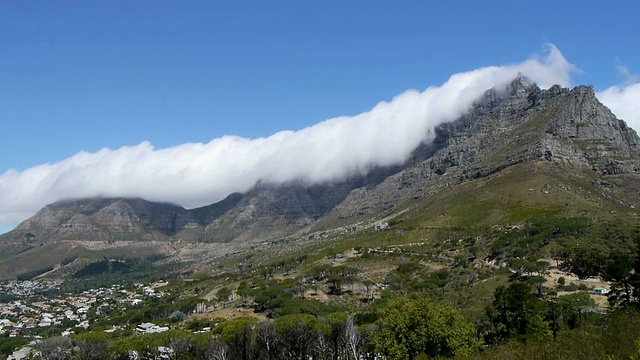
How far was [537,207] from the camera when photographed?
7864 inches

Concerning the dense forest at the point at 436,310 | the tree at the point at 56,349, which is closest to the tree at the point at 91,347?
the dense forest at the point at 436,310

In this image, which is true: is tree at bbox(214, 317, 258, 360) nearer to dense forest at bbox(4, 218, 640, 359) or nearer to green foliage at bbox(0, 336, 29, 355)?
dense forest at bbox(4, 218, 640, 359)

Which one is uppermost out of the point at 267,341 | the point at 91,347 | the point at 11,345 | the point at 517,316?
the point at 91,347

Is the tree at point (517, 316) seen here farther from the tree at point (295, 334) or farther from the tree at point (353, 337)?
the tree at point (295, 334)

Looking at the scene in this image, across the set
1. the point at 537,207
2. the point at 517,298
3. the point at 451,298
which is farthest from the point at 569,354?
the point at 537,207

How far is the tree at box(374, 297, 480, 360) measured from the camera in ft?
175

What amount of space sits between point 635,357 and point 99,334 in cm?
7644

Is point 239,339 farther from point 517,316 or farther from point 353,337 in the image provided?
point 517,316

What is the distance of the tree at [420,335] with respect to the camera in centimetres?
5347

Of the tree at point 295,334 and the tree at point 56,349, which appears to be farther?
the tree at point 56,349

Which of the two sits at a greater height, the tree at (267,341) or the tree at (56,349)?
the tree at (56,349)

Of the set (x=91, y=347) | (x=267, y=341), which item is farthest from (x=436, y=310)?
(x=91, y=347)

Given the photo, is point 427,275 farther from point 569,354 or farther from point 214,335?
point 569,354

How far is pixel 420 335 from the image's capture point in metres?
53.9
